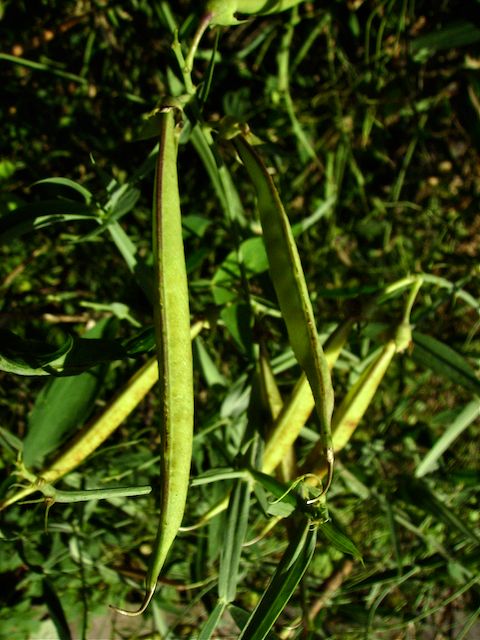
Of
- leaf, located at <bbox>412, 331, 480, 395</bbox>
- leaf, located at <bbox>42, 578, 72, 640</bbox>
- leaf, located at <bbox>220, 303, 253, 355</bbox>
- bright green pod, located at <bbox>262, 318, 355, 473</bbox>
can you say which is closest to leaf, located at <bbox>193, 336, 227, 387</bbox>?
leaf, located at <bbox>220, 303, 253, 355</bbox>

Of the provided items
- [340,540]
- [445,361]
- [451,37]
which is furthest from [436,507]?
[451,37]

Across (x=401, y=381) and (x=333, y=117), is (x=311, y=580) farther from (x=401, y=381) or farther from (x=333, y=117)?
(x=333, y=117)

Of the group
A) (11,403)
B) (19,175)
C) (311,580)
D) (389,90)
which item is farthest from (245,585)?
(389,90)

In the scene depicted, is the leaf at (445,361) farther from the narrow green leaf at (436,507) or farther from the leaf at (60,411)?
the leaf at (60,411)

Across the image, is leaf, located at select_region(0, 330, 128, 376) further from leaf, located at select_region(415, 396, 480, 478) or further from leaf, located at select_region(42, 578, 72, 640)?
leaf, located at select_region(415, 396, 480, 478)

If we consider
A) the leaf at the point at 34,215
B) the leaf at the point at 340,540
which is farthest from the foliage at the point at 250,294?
the leaf at the point at 340,540

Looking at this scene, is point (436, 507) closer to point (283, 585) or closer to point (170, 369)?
point (283, 585)
